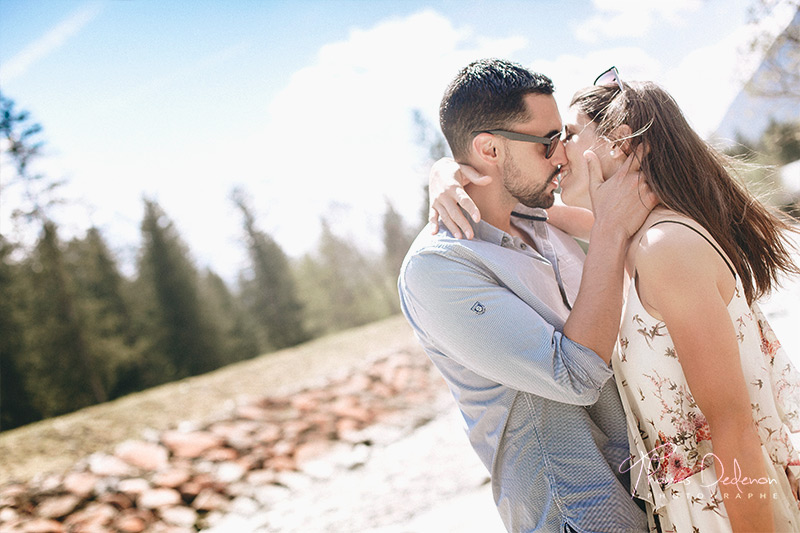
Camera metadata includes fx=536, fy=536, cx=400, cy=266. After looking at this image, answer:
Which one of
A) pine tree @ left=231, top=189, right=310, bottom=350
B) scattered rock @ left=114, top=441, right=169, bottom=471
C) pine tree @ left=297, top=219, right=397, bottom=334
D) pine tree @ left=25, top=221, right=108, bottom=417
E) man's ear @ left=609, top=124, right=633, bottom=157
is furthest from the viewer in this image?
pine tree @ left=297, top=219, right=397, bottom=334

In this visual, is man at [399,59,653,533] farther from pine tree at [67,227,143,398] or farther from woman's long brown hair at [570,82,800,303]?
pine tree at [67,227,143,398]

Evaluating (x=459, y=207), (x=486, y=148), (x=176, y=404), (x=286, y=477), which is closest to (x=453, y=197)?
(x=459, y=207)

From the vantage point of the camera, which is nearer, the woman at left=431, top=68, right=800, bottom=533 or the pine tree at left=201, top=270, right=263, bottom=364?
the woman at left=431, top=68, right=800, bottom=533

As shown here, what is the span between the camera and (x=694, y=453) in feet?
4.95

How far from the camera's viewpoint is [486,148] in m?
1.98

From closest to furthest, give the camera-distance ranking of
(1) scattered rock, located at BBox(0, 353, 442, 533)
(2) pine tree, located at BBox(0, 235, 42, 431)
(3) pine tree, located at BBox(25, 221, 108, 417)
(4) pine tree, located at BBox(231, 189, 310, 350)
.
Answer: (1) scattered rock, located at BBox(0, 353, 442, 533) → (2) pine tree, located at BBox(0, 235, 42, 431) → (3) pine tree, located at BBox(25, 221, 108, 417) → (4) pine tree, located at BBox(231, 189, 310, 350)

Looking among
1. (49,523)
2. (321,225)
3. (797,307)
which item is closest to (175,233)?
(321,225)

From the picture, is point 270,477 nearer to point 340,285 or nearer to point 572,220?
point 572,220

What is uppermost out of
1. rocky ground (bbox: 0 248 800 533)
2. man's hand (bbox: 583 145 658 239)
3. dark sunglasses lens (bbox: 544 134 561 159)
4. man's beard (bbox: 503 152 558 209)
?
dark sunglasses lens (bbox: 544 134 561 159)

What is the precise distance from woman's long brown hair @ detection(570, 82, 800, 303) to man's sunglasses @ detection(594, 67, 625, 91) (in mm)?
19

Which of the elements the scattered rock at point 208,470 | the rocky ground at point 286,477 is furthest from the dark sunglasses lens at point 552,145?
the scattered rock at point 208,470

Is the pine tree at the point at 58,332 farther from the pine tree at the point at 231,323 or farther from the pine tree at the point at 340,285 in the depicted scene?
the pine tree at the point at 340,285

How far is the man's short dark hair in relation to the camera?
192 centimetres

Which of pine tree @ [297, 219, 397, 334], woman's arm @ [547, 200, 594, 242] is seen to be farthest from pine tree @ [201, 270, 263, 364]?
woman's arm @ [547, 200, 594, 242]
